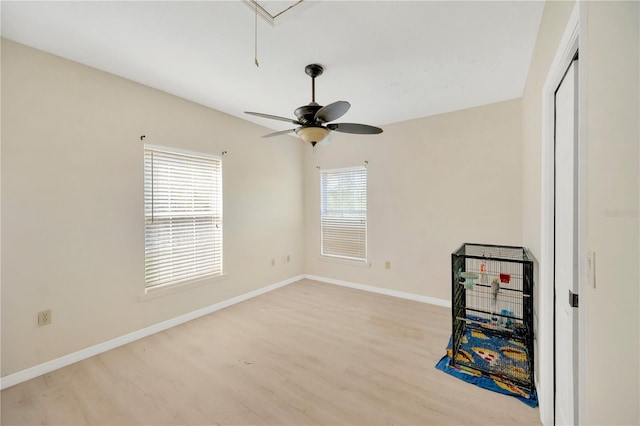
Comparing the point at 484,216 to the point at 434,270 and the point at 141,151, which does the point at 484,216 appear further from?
the point at 141,151

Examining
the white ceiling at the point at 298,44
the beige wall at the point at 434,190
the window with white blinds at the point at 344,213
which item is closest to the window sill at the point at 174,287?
the window with white blinds at the point at 344,213

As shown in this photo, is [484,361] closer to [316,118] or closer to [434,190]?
[434,190]

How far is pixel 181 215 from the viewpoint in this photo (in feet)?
10.8

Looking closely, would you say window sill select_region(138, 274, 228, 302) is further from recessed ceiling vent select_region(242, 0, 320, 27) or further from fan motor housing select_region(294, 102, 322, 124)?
recessed ceiling vent select_region(242, 0, 320, 27)

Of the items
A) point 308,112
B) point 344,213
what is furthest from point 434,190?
point 308,112

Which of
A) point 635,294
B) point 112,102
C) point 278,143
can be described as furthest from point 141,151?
point 635,294

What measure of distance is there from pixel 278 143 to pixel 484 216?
334 cm

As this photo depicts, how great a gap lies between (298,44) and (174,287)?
2.95 meters

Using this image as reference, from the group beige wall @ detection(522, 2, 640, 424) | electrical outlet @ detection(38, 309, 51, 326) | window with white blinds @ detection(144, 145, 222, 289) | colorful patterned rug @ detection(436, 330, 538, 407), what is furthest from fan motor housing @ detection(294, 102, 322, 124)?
electrical outlet @ detection(38, 309, 51, 326)

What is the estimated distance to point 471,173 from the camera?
357 centimetres

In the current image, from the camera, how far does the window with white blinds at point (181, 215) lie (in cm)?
302

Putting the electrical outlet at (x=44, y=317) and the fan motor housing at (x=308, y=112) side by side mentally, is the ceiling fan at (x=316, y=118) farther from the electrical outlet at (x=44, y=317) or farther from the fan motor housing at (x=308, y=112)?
the electrical outlet at (x=44, y=317)

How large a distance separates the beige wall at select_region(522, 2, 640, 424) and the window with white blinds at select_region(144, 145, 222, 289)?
3.50 metres

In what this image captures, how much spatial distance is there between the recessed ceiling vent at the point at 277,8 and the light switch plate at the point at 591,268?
6.45 ft
